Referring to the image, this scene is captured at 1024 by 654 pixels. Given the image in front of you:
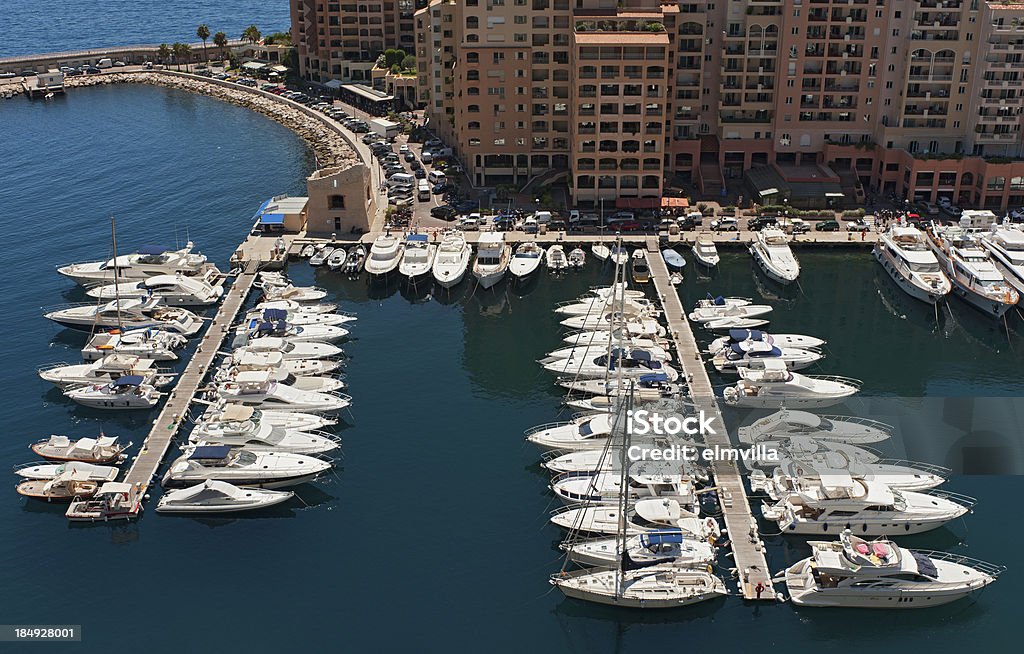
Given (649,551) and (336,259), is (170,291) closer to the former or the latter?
(336,259)

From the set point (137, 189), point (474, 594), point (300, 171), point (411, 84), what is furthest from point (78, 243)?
point (474, 594)

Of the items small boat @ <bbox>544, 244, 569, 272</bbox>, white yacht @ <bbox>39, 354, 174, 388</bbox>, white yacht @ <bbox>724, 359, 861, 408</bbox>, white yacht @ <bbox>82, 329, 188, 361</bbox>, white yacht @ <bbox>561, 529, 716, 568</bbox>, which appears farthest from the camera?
small boat @ <bbox>544, 244, 569, 272</bbox>

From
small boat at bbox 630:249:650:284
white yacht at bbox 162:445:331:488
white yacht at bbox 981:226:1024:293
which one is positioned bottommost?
white yacht at bbox 162:445:331:488

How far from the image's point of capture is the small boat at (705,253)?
118000 mm

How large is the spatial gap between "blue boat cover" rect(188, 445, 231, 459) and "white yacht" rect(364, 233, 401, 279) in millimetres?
39586

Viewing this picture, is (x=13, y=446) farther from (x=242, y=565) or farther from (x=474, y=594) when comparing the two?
(x=474, y=594)

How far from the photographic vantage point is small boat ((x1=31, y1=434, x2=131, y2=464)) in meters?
80.2

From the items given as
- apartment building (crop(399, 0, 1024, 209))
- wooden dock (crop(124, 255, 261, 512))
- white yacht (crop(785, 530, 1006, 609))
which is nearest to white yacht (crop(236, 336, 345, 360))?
wooden dock (crop(124, 255, 261, 512))

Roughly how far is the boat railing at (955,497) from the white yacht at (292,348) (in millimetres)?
52009

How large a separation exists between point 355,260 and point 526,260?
1989 cm

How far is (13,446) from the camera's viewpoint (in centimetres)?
8425

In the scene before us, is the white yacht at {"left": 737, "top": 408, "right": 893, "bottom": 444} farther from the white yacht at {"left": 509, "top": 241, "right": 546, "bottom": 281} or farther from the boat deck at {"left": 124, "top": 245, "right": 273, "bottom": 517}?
the boat deck at {"left": 124, "top": 245, "right": 273, "bottom": 517}

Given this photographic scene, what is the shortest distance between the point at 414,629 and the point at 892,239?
7841 cm

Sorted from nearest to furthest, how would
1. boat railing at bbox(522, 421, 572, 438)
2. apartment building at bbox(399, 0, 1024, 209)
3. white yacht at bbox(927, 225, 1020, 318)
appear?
boat railing at bbox(522, 421, 572, 438), white yacht at bbox(927, 225, 1020, 318), apartment building at bbox(399, 0, 1024, 209)
